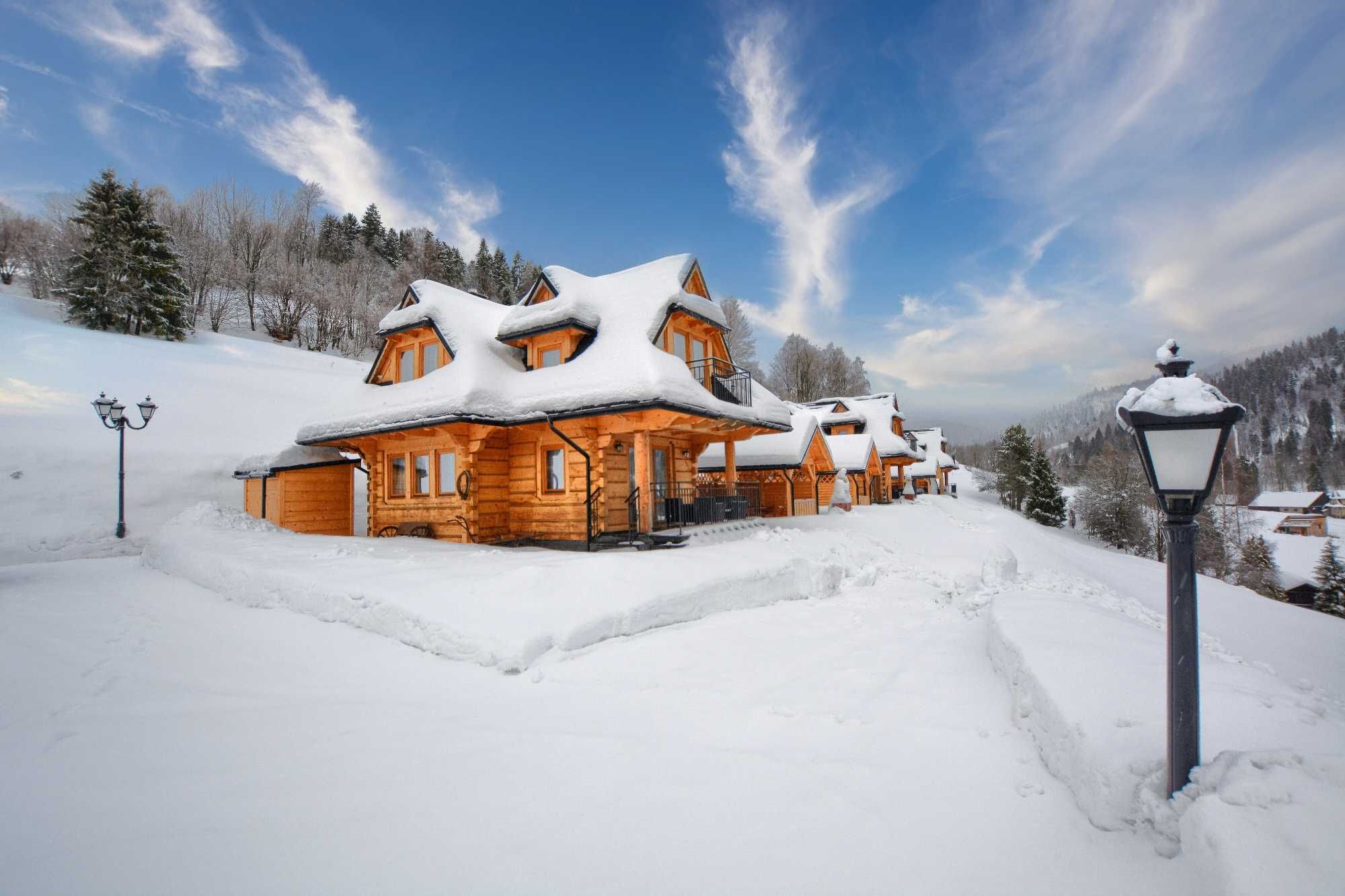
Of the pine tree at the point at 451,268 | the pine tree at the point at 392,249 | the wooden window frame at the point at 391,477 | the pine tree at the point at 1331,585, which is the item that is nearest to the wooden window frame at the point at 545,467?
the wooden window frame at the point at 391,477

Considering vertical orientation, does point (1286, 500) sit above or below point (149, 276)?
below

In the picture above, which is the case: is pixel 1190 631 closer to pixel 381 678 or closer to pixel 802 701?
pixel 802 701

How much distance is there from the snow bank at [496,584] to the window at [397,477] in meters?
3.20

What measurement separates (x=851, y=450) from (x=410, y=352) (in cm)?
2304

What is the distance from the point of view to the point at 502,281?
193ft

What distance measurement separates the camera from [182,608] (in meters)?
8.58

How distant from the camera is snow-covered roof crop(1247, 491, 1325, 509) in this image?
53.9 metres

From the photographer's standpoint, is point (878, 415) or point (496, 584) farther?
point (878, 415)

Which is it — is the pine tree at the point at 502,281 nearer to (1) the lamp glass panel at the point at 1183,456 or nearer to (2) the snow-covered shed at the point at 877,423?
(2) the snow-covered shed at the point at 877,423

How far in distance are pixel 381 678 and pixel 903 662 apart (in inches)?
215

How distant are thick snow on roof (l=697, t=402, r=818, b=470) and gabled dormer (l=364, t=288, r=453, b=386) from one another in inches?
417

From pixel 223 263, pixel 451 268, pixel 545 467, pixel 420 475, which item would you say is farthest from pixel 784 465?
pixel 451 268

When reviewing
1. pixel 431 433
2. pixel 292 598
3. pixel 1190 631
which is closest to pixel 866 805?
pixel 1190 631

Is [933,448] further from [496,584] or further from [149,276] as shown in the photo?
[149,276]
